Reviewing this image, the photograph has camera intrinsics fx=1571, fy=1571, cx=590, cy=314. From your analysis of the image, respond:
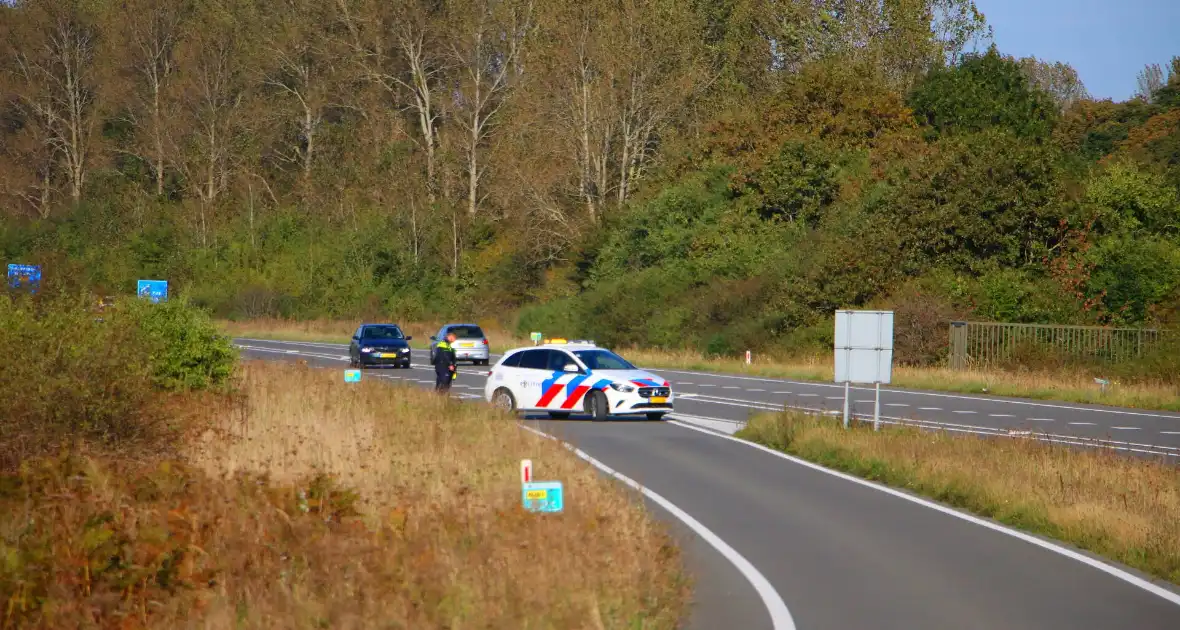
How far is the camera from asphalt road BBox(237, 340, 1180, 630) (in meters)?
10.7

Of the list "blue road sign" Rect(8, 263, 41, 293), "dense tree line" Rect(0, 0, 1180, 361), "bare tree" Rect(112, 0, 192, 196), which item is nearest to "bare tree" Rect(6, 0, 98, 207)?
"dense tree line" Rect(0, 0, 1180, 361)

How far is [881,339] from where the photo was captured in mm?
24500

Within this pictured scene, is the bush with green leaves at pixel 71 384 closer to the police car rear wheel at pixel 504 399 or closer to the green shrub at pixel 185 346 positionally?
the green shrub at pixel 185 346

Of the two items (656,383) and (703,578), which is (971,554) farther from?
(656,383)

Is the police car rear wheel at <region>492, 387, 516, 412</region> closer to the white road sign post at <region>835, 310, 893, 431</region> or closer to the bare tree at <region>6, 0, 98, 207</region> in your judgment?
the white road sign post at <region>835, 310, 893, 431</region>

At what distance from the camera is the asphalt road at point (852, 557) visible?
35.1 ft

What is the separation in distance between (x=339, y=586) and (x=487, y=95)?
71.8 m

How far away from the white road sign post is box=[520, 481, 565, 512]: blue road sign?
42.2 ft

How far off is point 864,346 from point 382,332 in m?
31.3

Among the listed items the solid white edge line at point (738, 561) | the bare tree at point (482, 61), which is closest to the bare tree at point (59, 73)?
the bare tree at point (482, 61)

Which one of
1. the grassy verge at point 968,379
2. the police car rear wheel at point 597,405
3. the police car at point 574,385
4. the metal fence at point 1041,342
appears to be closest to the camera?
the police car at point 574,385

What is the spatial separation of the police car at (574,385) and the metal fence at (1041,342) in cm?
1963

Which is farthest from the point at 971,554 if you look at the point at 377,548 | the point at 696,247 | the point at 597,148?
the point at 597,148

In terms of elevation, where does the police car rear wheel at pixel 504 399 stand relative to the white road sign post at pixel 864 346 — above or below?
below
